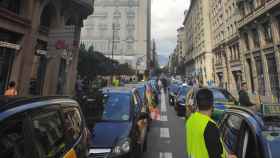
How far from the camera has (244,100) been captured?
9750 mm

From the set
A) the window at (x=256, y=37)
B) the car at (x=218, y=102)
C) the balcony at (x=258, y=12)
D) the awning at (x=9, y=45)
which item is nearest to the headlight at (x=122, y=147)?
the car at (x=218, y=102)

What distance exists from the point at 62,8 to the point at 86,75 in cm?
1557

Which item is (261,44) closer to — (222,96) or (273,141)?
(222,96)

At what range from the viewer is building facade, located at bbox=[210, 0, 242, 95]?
35.2 m

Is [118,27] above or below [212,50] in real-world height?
above

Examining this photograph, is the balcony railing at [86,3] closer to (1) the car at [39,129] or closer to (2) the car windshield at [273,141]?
(1) the car at [39,129]

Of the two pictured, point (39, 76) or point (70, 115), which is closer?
point (70, 115)

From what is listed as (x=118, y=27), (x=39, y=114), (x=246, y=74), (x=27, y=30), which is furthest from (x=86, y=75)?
(x=118, y=27)

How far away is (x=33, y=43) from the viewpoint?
49.6 ft

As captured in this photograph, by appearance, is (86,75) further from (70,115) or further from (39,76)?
(70,115)

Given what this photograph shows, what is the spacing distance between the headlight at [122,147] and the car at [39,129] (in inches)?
34.3

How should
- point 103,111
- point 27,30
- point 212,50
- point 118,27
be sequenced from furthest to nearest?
point 118,27, point 212,50, point 27,30, point 103,111

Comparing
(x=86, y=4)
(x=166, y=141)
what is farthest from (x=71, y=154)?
(x=86, y=4)

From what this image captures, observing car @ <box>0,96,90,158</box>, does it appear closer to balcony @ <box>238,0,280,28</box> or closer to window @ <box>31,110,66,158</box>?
window @ <box>31,110,66,158</box>
